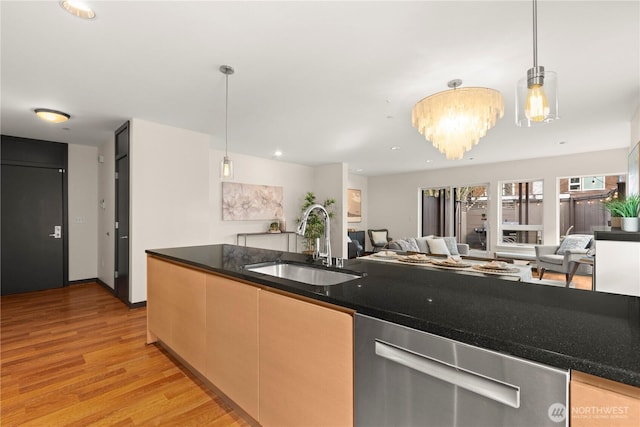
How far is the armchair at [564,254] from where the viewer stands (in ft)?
15.4

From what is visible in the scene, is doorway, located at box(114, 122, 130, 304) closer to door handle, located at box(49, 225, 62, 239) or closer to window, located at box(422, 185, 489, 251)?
door handle, located at box(49, 225, 62, 239)

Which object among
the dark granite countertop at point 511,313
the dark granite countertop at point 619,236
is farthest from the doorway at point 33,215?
the dark granite countertop at point 619,236

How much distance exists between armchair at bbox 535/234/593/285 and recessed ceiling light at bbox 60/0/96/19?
20.6ft

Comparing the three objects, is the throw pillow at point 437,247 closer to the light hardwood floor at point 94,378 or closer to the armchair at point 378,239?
the armchair at point 378,239

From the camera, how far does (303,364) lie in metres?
1.22

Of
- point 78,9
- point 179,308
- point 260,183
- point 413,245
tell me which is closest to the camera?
point 78,9

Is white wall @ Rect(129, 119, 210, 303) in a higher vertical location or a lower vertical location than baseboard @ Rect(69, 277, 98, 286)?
higher

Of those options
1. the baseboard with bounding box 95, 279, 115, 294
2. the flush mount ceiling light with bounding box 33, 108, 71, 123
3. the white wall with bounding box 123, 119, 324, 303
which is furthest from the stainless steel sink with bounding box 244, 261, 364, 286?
the baseboard with bounding box 95, 279, 115, 294

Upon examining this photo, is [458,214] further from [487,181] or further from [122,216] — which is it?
[122,216]

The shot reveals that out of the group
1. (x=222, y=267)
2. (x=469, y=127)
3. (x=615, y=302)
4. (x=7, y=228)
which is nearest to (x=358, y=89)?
(x=469, y=127)

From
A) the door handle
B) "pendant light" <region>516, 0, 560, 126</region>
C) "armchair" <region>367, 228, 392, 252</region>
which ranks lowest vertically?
"armchair" <region>367, 228, 392, 252</region>

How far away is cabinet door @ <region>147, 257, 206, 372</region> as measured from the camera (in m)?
1.89

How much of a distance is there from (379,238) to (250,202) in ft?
12.7

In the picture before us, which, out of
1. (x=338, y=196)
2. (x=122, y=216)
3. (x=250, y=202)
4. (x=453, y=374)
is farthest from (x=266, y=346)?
(x=338, y=196)
